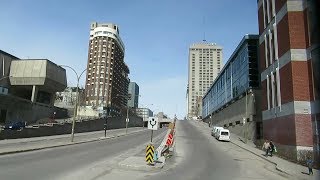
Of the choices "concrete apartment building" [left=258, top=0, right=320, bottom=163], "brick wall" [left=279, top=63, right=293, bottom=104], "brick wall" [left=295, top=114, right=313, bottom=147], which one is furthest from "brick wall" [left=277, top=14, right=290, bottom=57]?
"brick wall" [left=295, top=114, right=313, bottom=147]

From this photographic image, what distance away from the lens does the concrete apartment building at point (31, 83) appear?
79.8 meters

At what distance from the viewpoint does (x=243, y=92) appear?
75062mm

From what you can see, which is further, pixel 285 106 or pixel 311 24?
pixel 285 106

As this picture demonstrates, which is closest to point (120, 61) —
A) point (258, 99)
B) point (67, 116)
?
point (67, 116)

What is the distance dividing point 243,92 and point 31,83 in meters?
50.2

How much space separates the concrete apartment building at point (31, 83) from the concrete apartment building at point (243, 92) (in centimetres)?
4509

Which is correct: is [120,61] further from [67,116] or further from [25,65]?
[25,65]

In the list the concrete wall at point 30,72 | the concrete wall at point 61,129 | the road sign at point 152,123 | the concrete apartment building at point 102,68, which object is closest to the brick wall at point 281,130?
the road sign at point 152,123

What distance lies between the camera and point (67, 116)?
341 ft

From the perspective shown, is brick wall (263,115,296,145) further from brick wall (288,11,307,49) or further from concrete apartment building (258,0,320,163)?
brick wall (288,11,307,49)

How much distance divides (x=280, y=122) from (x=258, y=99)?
25116 mm

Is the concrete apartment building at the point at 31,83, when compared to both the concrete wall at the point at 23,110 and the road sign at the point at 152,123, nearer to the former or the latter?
the concrete wall at the point at 23,110

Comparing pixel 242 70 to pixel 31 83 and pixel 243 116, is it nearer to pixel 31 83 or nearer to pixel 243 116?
pixel 243 116

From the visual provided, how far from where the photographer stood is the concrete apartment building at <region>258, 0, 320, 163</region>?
3644cm
